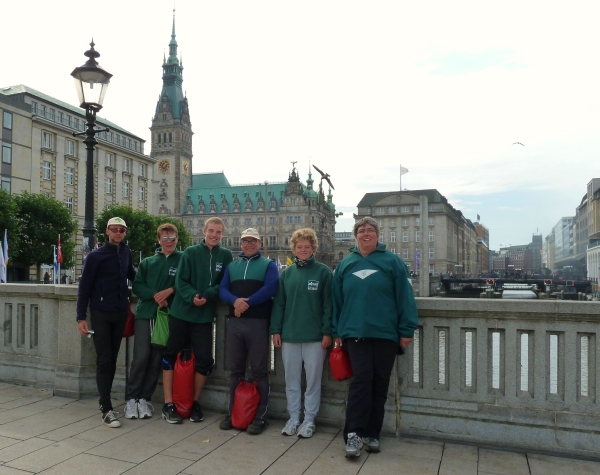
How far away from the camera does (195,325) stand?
225 inches

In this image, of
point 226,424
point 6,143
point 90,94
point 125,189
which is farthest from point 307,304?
point 125,189

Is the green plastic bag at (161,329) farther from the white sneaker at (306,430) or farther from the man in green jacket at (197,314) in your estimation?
the white sneaker at (306,430)

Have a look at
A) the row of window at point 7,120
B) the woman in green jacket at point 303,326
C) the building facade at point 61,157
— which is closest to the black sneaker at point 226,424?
the woman in green jacket at point 303,326

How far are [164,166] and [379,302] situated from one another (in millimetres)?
139463

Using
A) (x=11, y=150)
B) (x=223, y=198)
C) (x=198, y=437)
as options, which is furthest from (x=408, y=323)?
(x=223, y=198)

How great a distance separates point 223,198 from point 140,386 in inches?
5624

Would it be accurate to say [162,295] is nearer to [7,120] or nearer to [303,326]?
[303,326]

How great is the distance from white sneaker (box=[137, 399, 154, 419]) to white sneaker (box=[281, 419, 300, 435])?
1.60 meters

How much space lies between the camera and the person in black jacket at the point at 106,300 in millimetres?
5742

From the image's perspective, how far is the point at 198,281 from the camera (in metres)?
5.67

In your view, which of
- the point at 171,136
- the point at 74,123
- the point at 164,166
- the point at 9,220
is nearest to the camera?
the point at 9,220

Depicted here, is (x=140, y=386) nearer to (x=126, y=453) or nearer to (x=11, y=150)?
(x=126, y=453)

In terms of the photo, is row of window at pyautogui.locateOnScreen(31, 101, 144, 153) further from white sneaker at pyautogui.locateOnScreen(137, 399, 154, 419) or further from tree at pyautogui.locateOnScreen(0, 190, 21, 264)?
white sneaker at pyautogui.locateOnScreen(137, 399, 154, 419)

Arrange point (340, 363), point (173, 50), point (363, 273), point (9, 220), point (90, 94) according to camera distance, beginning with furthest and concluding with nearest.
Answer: point (173, 50) < point (9, 220) < point (90, 94) < point (340, 363) < point (363, 273)
